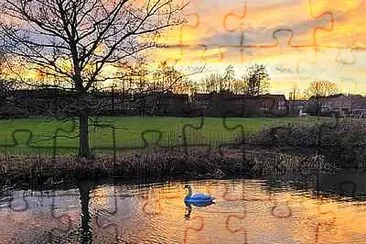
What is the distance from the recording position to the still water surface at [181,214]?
835 cm

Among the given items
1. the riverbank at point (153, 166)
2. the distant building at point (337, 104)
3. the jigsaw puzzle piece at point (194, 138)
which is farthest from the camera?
the jigsaw puzzle piece at point (194, 138)

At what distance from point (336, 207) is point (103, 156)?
268 inches

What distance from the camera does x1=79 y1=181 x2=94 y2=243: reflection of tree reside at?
8336 mm

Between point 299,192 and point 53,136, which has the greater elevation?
point 53,136

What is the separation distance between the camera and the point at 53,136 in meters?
15.3

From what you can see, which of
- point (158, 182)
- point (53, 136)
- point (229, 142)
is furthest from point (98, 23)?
point (229, 142)

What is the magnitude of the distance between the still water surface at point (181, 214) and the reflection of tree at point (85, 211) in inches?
0.6

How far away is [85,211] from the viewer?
33.3ft

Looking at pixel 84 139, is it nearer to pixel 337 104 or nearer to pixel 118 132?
pixel 118 132

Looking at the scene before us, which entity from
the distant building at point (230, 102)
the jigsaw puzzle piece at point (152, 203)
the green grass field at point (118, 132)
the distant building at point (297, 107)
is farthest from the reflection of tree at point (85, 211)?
the distant building at point (297, 107)

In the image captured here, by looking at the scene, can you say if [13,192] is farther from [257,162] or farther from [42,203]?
[257,162]

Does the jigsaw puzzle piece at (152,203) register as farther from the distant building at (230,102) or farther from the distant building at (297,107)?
the distant building at (297,107)

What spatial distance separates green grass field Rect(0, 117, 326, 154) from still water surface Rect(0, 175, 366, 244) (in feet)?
6.78

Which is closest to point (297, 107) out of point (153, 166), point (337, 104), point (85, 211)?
point (337, 104)
